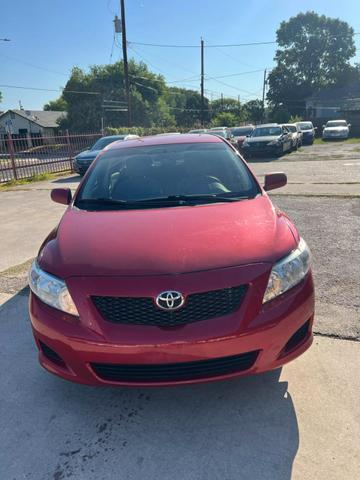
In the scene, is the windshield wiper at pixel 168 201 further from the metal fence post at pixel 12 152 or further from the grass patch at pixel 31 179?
the metal fence post at pixel 12 152

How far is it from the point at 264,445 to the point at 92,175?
2642 mm

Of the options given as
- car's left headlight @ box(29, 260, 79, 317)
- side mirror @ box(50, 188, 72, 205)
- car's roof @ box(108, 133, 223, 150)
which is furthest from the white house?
car's left headlight @ box(29, 260, 79, 317)

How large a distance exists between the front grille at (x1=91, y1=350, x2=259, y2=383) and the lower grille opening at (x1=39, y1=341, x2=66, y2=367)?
0.80 feet

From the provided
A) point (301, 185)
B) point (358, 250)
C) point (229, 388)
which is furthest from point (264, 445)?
point (301, 185)

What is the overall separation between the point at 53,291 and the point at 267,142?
17.9m

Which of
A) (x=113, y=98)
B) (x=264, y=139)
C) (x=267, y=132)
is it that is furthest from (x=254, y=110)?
(x=264, y=139)

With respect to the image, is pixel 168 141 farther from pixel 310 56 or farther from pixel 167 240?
pixel 310 56

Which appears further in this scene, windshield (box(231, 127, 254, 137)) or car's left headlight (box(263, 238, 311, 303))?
windshield (box(231, 127, 254, 137))

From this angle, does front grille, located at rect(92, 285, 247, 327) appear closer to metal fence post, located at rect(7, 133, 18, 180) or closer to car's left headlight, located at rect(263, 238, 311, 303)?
car's left headlight, located at rect(263, 238, 311, 303)

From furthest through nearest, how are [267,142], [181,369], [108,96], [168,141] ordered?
[108,96]
[267,142]
[168,141]
[181,369]

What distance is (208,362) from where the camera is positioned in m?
2.13

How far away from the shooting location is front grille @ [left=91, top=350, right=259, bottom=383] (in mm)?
2143

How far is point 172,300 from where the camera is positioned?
207 cm

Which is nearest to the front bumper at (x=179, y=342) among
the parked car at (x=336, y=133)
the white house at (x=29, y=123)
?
the parked car at (x=336, y=133)
